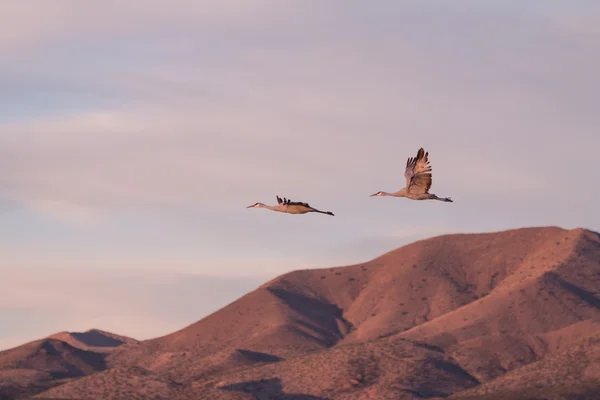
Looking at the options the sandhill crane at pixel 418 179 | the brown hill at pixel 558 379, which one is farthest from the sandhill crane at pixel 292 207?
the brown hill at pixel 558 379

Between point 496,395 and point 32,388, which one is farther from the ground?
point 32,388

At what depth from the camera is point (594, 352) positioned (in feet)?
497

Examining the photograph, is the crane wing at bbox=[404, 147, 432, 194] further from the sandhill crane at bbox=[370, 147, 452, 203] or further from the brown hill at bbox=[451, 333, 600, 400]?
the brown hill at bbox=[451, 333, 600, 400]

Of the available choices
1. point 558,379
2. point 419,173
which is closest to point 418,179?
point 419,173

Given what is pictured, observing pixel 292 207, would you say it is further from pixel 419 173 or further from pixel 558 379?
pixel 558 379

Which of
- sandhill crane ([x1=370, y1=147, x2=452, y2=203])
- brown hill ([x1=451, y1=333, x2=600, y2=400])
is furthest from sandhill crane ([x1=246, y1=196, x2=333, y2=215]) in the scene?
brown hill ([x1=451, y1=333, x2=600, y2=400])

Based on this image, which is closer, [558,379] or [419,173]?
[419,173]

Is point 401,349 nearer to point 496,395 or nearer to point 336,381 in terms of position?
point 336,381

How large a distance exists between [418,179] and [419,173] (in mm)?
379

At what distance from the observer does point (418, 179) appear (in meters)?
42.1

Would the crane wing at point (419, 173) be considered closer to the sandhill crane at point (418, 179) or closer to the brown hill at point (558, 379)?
the sandhill crane at point (418, 179)

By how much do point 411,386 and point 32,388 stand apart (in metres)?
57.4

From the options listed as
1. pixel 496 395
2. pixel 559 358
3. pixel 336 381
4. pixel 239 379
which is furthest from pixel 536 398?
pixel 239 379

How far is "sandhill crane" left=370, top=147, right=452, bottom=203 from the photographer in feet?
136
